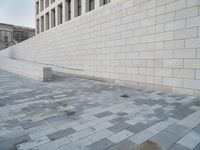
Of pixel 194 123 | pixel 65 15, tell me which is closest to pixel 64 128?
pixel 194 123

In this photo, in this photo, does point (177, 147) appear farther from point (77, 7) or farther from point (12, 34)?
point (12, 34)

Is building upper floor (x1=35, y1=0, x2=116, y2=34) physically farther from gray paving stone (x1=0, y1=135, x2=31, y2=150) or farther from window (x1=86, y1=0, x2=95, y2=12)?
gray paving stone (x1=0, y1=135, x2=31, y2=150)

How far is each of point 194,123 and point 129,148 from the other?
1.35m

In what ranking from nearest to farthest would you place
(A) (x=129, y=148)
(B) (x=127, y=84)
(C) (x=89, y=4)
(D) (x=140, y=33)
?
(A) (x=129, y=148)
(D) (x=140, y=33)
(B) (x=127, y=84)
(C) (x=89, y=4)

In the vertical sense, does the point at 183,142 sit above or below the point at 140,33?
below

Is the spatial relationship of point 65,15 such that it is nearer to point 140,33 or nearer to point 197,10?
point 140,33

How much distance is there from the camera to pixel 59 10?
11914 mm

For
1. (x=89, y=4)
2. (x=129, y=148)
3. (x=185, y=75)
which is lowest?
(x=129, y=148)

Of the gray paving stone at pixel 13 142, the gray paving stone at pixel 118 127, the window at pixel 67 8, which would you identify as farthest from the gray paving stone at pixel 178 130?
the window at pixel 67 8

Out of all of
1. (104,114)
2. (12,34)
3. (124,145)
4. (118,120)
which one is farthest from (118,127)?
(12,34)

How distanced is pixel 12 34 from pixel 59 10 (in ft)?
129

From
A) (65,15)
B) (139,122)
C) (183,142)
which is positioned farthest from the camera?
(65,15)

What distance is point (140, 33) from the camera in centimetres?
530

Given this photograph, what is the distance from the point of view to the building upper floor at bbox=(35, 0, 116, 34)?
28.5 ft
